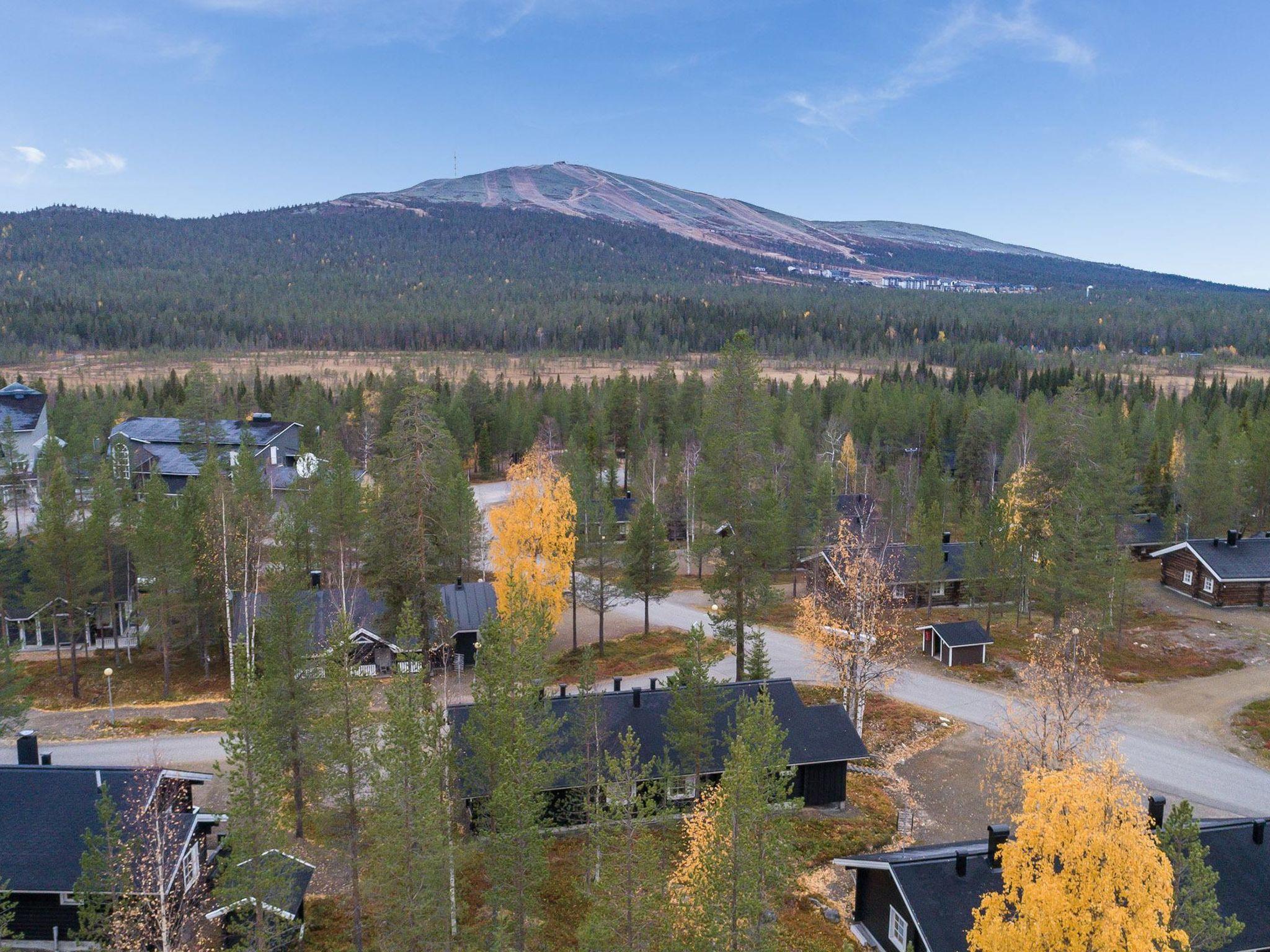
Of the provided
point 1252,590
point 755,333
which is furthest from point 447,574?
point 755,333

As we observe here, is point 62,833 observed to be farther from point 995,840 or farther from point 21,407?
point 21,407

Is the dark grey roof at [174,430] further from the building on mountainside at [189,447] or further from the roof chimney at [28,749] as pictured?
the roof chimney at [28,749]

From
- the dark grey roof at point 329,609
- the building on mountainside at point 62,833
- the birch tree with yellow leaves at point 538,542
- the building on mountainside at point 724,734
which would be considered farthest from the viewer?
the dark grey roof at point 329,609

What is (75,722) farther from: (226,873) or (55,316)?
(55,316)

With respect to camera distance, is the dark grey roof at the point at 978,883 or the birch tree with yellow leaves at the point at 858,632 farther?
the birch tree with yellow leaves at the point at 858,632

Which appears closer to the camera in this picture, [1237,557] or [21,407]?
[1237,557]

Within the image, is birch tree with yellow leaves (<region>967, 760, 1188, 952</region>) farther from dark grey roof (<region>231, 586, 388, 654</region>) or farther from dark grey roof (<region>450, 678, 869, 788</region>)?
dark grey roof (<region>231, 586, 388, 654</region>)

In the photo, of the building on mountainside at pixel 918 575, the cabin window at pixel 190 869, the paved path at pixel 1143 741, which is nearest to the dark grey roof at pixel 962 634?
the paved path at pixel 1143 741

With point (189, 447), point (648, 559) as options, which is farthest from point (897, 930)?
point (189, 447)
